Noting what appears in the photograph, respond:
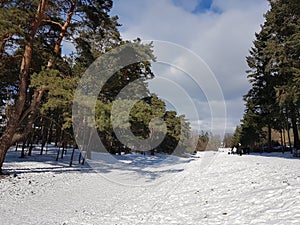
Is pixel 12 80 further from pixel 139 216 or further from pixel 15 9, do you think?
pixel 139 216

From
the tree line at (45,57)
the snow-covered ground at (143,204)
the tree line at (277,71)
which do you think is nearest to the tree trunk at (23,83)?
the tree line at (45,57)

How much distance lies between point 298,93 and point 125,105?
34.0ft

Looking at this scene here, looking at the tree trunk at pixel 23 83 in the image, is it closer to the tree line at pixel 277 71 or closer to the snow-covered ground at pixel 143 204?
the snow-covered ground at pixel 143 204

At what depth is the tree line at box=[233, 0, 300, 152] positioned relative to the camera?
15.0 m

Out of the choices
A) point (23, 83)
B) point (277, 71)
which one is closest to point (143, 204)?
point (23, 83)

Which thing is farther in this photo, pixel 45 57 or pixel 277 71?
pixel 277 71

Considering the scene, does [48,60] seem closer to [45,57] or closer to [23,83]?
[45,57]

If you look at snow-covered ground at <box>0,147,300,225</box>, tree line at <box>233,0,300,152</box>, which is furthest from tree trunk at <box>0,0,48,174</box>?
tree line at <box>233,0,300,152</box>

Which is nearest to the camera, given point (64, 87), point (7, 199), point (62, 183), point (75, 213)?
point (75, 213)

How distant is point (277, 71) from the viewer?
2233 cm

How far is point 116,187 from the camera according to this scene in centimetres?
1120

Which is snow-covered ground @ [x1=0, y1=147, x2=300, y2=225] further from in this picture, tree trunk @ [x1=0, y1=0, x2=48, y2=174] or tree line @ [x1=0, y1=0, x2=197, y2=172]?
tree line @ [x1=0, y1=0, x2=197, y2=172]

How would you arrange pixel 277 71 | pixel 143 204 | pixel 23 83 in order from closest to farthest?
1. pixel 143 204
2. pixel 23 83
3. pixel 277 71

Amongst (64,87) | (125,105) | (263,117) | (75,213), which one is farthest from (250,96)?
(75,213)
